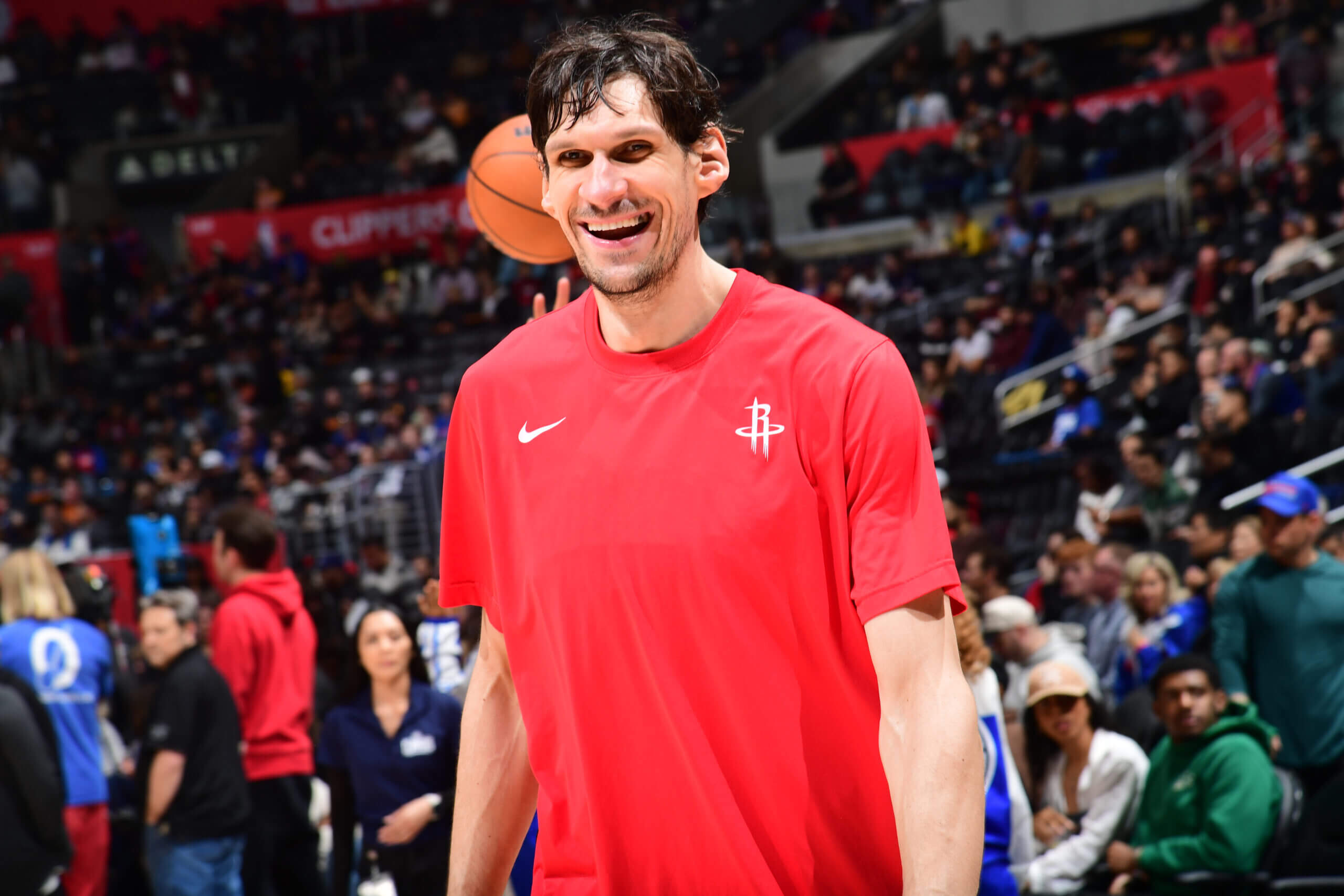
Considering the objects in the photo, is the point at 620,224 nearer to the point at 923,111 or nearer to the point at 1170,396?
the point at 1170,396

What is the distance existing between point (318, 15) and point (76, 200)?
Result: 5648 mm

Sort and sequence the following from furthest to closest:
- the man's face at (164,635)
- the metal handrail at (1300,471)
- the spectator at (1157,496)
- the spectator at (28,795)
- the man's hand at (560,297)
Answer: the spectator at (1157,496)
the metal handrail at (1300,471)
the man's face at (164,635)
the spectator at (28,795)
the man's hand at (560,297)

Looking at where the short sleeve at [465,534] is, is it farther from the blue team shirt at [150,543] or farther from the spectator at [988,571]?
the blue team shirt at [150,543]

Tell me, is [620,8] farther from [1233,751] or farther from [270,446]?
[1233,751]

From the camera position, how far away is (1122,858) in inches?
211

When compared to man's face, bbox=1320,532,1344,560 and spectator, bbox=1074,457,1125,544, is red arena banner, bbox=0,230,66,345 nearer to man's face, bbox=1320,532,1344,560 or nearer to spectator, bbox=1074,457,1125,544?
spectator, bbox=1074,457,1125,544

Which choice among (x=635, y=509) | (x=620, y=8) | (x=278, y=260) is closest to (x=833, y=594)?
(x=635, y=509)

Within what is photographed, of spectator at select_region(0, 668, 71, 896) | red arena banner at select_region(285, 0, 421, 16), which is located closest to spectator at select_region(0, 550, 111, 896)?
spectator at select_region(0, 668, 71, 896)

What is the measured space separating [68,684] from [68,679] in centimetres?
2

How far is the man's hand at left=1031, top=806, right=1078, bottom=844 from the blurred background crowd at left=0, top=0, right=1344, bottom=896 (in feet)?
0.05

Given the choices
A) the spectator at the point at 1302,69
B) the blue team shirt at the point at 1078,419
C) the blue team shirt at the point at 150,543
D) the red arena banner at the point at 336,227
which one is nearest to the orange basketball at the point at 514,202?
the blue team shirt at the point at 1078,419

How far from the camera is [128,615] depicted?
13.0 metres

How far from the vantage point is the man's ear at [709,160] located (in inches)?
76.8

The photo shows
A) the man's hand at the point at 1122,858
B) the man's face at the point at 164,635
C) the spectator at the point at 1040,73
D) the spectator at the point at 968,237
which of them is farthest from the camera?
the spectator at the point at 1040,73
